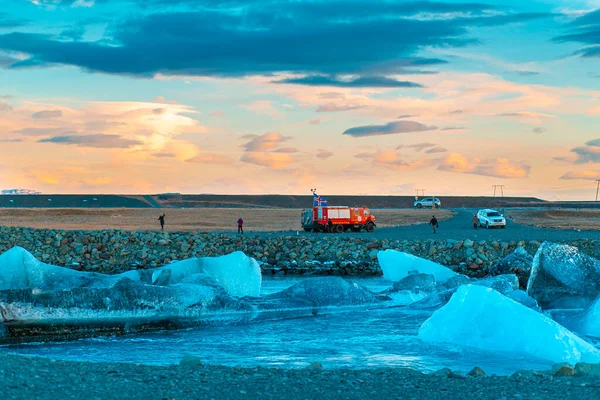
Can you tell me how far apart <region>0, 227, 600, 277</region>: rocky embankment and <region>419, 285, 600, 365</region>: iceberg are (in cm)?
1470

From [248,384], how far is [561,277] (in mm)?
10312

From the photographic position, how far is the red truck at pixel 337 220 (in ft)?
142

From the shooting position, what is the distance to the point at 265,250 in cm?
3117

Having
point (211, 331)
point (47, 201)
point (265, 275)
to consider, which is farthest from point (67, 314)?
point (47, 201)

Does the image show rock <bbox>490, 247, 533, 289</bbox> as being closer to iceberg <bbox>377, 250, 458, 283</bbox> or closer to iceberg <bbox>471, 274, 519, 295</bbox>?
iceberg <bbox>377, 250, 458, 283</bbox>

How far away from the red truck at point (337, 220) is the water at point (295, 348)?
28.6m

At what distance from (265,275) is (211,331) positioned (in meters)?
12.2

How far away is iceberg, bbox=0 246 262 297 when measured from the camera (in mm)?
14328

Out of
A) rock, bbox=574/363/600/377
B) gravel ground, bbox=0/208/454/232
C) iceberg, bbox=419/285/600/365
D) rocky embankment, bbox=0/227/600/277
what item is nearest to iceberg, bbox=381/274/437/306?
iceberg, bbox=419/285/600/365

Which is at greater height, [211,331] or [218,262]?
[218,262]

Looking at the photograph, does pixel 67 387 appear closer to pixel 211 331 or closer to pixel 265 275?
pixel 211 331

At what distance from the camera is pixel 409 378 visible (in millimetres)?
8109

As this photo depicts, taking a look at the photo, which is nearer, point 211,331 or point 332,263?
point 211,331

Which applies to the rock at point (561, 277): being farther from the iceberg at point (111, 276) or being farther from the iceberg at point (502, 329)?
the iceberg at point (111, 276)
